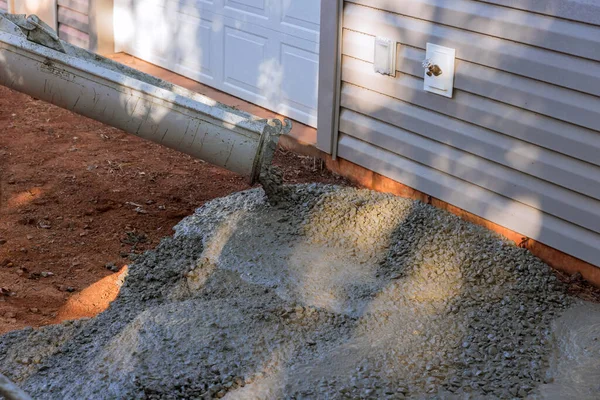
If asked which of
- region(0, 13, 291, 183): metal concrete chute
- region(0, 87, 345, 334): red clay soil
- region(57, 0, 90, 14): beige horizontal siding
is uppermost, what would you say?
region(0, 13, 291, 183): metal concrete chute

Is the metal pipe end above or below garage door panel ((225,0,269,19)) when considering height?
below

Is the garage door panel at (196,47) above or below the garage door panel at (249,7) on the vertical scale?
below

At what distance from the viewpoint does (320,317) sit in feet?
13.0

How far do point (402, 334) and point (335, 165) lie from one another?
7.95 ft

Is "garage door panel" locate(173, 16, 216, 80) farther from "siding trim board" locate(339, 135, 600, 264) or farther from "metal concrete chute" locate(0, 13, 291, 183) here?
"metal concrete chute" locate(0, 13, 291, 183)

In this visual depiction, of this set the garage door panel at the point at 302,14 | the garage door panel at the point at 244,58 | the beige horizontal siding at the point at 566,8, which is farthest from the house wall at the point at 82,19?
the beige horizontal siding at the point at 566,8

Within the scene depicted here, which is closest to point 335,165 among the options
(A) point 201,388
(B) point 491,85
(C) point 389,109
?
(C) point 389,109

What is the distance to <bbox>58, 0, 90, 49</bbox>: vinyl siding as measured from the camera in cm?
895

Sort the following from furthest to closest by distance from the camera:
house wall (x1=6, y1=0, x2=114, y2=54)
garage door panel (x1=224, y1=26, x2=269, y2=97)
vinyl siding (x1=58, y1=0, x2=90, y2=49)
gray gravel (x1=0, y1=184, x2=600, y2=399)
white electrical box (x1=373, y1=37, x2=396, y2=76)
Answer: vinyl siding (x1=58, y1=0, x2=90, y2=49) → house wall (x1=6, y1=0, x2=114, y2=54) → garage door panel (x1=224, y1=26, x2=269, y2=97) → white electrical box (x1=373, y1=37, x2=396, y2=76) → gray gravel (x1=0, y1=184, x2=600, y2=399)

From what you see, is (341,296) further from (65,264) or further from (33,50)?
(33,50)

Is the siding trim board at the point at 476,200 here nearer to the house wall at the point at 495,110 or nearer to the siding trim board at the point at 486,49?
the house wall at the point at 495,110

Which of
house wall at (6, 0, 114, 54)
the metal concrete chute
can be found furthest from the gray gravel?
house wall at (6, 0, 114, 54)

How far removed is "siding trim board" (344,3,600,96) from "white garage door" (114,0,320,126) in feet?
3.92

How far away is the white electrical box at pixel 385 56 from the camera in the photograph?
5281mm
